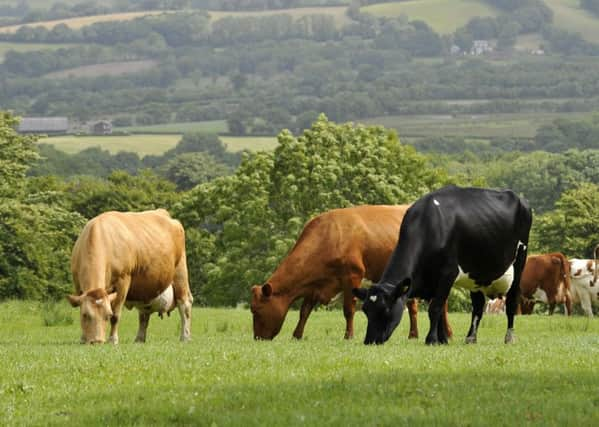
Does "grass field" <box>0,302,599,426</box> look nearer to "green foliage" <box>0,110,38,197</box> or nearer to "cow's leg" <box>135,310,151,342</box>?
"cow's leg" <box>135,310,151,342</box>

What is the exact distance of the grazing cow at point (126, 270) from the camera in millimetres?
23141

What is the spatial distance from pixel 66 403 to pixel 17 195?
59.9m

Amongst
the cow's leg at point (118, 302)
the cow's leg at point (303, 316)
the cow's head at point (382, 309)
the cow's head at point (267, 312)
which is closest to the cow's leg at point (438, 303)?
the cow's head at point (382, 309)

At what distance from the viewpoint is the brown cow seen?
25.5m

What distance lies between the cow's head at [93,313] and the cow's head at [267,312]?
3.51m

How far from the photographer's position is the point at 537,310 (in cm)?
7412

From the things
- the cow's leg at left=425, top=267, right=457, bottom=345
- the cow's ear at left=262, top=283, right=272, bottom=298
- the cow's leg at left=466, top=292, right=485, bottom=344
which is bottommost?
the cow's ear at left=262, top=283, right=272, bottom=298

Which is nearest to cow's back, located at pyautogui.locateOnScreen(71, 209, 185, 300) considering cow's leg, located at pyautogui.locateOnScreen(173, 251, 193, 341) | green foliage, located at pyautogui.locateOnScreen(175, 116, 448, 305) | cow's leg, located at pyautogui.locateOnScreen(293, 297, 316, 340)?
cow's leg, located at pyautogui.locateOnScreen(173, 251, 193, 341)

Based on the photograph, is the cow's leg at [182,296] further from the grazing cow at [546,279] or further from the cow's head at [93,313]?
the grazing cow at [546,279]

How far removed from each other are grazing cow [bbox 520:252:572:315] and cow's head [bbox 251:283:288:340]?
22.2 metres

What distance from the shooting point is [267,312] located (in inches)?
1011

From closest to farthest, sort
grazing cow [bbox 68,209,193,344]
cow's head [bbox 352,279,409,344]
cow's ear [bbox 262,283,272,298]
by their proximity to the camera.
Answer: cow's head [bbox 352,279,409,344]
grazing cow [bbox 68,209,193,344]
cow's ear [bbox 262,283,272,298]

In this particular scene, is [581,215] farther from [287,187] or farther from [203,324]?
[203,324]

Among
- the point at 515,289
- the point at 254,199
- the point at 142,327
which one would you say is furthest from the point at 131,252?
the point at 254,199
